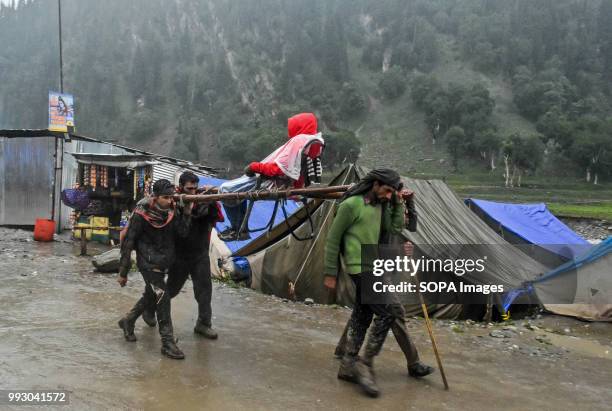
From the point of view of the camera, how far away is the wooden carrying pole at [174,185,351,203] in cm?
427

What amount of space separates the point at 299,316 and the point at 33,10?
158m

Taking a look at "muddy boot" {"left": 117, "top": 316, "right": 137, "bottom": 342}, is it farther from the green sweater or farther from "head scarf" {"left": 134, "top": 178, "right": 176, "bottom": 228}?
the green sweater

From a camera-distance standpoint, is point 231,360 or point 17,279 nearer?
point 231,360

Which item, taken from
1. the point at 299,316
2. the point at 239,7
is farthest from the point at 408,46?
the point at 299,316

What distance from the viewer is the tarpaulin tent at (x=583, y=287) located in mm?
6855

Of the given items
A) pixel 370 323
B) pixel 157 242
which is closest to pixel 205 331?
pixel 157 242

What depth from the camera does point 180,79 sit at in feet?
339

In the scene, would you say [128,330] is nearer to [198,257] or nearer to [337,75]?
[198,257]

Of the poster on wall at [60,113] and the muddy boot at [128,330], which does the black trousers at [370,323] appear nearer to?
the muddy boot at [128,330]

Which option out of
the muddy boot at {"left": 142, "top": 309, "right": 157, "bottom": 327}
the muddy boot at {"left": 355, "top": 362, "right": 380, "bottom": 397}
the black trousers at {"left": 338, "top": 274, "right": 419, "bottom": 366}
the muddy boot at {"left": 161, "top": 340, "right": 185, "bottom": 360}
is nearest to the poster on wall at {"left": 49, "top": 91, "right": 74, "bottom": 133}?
the muddy boot at {"left": 142, "top": 309, "right": 157, "bottom": 327}

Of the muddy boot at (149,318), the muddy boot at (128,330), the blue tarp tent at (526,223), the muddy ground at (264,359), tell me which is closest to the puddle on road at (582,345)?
the muddy ground at (264,359)

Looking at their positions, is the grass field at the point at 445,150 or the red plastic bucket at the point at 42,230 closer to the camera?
the red plastic bucket at the point at 42,230

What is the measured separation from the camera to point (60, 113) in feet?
47.6

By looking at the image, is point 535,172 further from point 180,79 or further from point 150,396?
point 180,79
